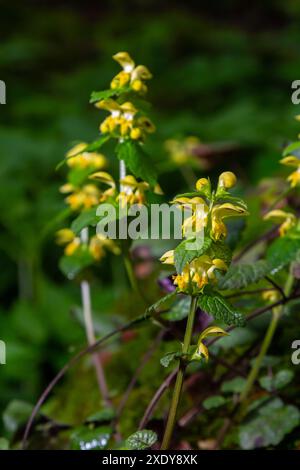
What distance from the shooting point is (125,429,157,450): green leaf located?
1.98ft

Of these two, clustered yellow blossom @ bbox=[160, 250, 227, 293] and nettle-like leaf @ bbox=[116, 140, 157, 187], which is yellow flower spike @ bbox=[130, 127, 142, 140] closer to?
nettle-like leaf @ bbox=[116, 140, 157, 187]

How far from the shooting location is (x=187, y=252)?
1.69 ft

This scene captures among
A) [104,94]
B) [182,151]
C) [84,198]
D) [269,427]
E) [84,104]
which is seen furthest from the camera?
[84,104]

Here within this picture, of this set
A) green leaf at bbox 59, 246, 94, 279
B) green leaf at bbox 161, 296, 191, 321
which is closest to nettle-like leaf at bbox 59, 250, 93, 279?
green leaf at bbox 59, 246, 94, 279

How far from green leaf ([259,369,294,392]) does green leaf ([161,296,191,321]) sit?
0.52 feet

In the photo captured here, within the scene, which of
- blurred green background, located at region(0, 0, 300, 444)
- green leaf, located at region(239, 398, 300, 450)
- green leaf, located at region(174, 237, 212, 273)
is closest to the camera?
green leaf, located at region(174, 237, 212, 273)

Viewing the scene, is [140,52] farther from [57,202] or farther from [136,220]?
[136,220]

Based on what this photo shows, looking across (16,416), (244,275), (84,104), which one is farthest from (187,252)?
(84,104)

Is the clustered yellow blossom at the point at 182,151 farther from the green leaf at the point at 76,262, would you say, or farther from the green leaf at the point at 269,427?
the green leaf at the point at 269,427

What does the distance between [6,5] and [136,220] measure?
154 inches

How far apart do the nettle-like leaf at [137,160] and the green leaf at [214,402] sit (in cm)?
29

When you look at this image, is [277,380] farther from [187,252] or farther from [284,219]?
[187,252]

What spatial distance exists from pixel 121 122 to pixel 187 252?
21cm
